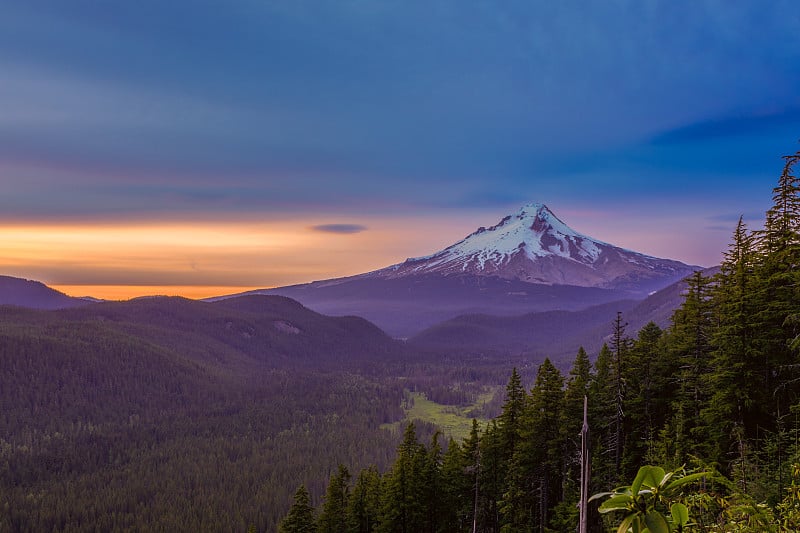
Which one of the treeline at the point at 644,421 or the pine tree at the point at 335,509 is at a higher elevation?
the treeline at the point at 644,421

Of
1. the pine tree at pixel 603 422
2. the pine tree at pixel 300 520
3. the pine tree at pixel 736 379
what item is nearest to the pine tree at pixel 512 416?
the pine tree at pixel 603 422

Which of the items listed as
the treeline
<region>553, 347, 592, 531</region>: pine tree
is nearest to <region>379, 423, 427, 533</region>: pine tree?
the treeline

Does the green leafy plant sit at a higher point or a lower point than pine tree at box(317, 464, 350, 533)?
higher

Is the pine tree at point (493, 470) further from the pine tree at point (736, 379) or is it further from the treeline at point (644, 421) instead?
the pine tree at point (736, 379)

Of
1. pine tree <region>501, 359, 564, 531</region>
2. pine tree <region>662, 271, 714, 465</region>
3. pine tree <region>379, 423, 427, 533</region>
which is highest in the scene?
pine tree <region>662, 271, 714, 465</region>

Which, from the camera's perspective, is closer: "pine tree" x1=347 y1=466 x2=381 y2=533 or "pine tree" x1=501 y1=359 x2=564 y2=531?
"pine tree" x1=501 y1=359 x2=564 y2=531

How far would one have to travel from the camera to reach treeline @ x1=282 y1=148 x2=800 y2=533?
28.7m

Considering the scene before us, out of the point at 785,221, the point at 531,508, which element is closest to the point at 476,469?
the point at 531,508

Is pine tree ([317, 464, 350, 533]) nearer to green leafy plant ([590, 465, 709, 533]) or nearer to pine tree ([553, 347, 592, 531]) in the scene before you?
pine tree ([553, 347, 592, 531])

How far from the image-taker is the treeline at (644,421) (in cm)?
2869

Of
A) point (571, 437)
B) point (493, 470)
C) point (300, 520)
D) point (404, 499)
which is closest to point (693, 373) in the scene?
point (571, 437)

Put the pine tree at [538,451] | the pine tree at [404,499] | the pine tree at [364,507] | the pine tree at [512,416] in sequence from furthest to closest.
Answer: the pine tree at [364,507]
the pine tree at [512,416]
the pine tree at [404,499]
the pine tree at [538,451]

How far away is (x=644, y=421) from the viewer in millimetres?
39406

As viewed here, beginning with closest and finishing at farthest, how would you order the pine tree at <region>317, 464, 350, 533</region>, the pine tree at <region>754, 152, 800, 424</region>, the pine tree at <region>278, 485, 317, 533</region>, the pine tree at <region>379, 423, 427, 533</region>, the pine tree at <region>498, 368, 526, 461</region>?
the pine tree at <region>754, 152, 800, 424</region> < the pine tree at <region>379, 423, 427, 533</region> < the pine tree at <region>498, 368, 526, 461</region> < the pine tree at <region>278, 485, 317, 533</region> < the pine tree at <region>317, 464, 350, 533</region>
